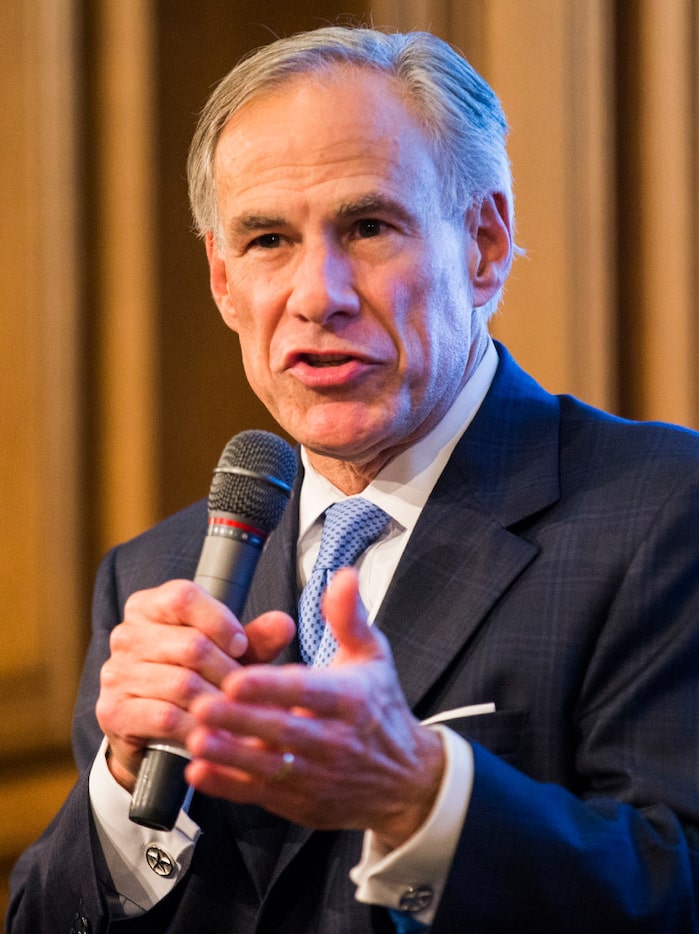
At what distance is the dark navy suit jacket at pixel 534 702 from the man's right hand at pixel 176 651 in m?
0.24

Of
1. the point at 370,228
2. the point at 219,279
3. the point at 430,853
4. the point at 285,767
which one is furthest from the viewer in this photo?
the point at 219,279

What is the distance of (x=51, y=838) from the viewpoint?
1478 mm

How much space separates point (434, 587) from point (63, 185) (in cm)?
130

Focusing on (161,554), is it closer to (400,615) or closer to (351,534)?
(351,534)

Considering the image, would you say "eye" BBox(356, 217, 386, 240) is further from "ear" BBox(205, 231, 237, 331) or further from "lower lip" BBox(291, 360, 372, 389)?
"ear" BBox(205, 231, 237, 331)

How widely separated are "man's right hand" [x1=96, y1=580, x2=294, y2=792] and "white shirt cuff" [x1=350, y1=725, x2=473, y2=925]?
0.20 m

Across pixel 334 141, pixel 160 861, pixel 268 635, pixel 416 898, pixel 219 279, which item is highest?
pixel 334 141

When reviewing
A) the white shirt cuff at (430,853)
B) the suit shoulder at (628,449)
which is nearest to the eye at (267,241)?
the suit shoulder at (628,449)

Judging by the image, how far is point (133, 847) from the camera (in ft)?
4.53

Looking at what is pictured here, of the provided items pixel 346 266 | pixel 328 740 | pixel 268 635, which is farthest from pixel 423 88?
pixel 328 740

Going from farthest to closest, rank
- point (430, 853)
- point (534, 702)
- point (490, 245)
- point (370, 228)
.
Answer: point (490, 245) < point (370, 228) < point (534, 702) < point (430, 853)

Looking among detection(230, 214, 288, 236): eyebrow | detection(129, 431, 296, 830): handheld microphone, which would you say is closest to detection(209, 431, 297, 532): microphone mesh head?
detection(129, 431, 296, 830): handheld microphone

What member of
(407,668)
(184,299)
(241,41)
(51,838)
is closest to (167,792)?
(407,668)

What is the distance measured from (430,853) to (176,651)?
0.29 m
